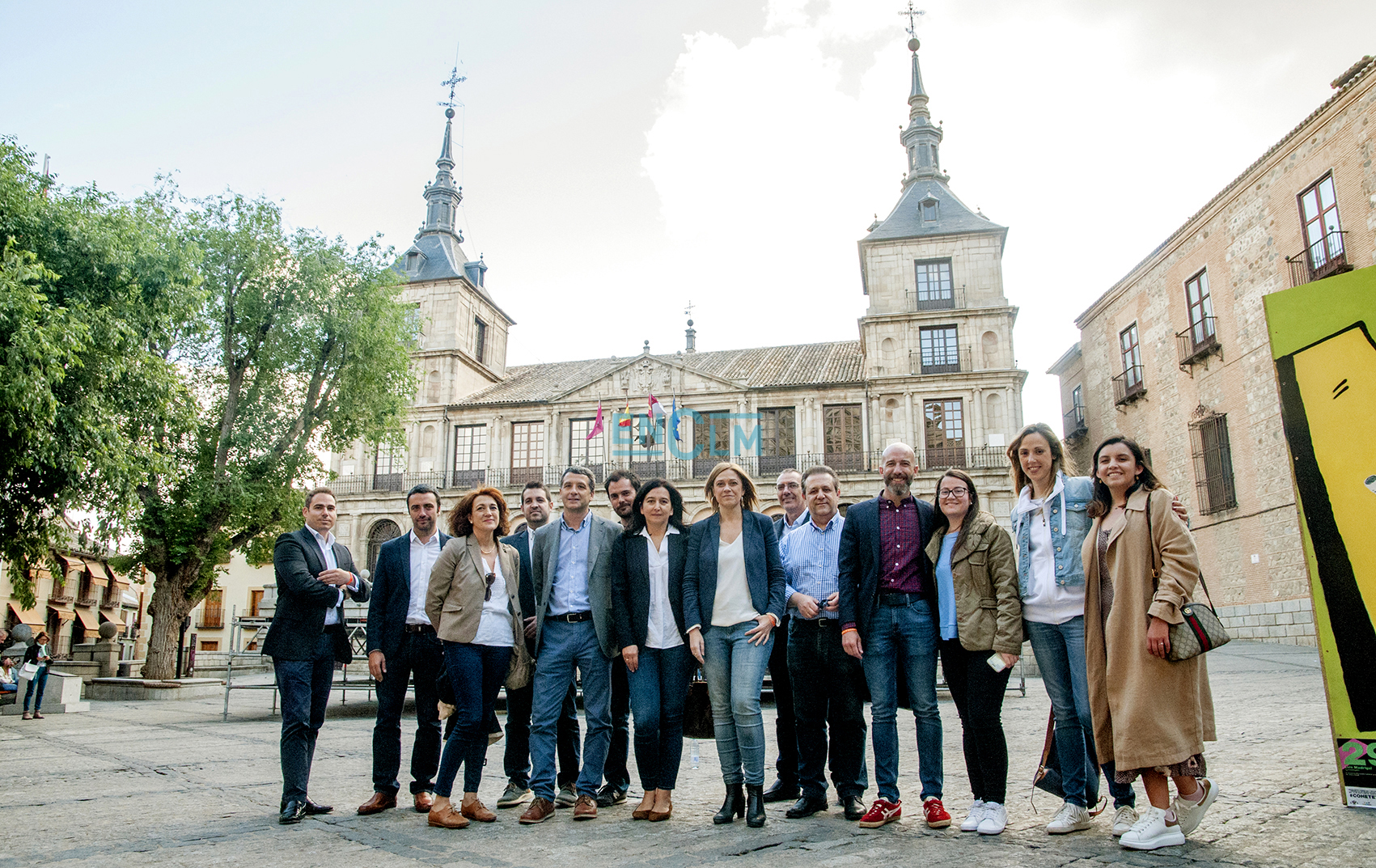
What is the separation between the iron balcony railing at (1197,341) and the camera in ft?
68.7

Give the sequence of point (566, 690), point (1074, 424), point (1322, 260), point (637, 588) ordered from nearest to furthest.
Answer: point (637, 588) < point (566, 690) < point (1322, 260) < point (1074, 424)

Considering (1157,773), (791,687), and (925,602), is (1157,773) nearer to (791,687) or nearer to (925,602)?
(925,602)

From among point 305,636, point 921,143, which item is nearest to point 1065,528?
point 305,636

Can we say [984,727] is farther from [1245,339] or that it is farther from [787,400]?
[787,400]

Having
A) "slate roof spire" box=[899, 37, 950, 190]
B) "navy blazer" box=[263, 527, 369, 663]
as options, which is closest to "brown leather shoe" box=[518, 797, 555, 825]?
"navy blazer" box=[263, 527, 369, 663]

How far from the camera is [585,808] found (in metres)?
4.16

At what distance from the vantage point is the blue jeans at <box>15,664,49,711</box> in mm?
11844

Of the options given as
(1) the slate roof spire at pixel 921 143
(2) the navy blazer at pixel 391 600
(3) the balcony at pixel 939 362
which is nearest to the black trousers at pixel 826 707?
(2) the navy blazer at pixel 391 600

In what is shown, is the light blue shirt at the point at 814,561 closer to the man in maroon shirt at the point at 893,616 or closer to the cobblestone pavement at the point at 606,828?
the man in maroon shirt at the point at 893,616

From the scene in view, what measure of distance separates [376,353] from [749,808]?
17947 mm

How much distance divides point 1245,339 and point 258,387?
73.6 ft

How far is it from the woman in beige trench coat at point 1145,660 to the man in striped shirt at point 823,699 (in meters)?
1.09

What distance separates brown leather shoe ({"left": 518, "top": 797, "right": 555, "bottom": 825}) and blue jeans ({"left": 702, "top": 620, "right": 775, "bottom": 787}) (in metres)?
0.87

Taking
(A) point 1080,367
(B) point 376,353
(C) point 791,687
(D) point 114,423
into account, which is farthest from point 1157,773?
(A) point 1080,367
